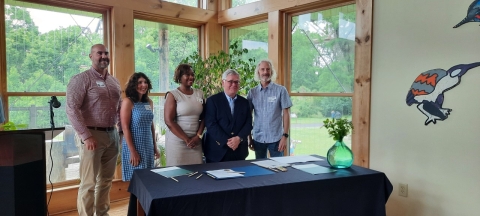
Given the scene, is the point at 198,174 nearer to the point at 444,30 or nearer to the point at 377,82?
the point at 377,82

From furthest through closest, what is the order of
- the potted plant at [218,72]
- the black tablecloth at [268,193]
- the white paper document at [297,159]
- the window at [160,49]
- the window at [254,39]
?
the window at [254,39]
the window at [160,49]
the potted plant at [218,72]
the white paper document at [297,159]
the black tablecloth at [268,193]

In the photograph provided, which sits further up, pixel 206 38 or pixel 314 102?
pixel 206 38

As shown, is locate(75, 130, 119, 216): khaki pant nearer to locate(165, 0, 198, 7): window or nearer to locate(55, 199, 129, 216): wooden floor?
locate(55, 199, 129, 216): wooden floor

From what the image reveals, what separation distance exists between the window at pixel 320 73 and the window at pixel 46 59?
225cm

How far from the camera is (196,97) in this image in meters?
2.68

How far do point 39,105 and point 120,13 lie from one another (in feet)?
4.21

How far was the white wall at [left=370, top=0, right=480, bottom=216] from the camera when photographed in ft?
8.21

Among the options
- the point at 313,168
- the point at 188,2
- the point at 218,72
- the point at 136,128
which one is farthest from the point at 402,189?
the point at 188,2

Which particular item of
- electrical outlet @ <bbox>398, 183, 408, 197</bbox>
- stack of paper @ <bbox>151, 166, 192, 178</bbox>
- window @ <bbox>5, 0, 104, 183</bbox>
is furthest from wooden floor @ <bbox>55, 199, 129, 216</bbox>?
electrical outlet @ <bbox>398, 183, 408, 197</bbox>

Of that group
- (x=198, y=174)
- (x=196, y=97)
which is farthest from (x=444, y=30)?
(x=198, y=174)

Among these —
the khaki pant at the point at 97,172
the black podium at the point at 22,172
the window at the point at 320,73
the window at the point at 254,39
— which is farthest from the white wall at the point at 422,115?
the black podium at the point at 22,172

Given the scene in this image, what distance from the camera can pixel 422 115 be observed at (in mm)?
2754

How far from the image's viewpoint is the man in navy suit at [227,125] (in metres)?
2.49

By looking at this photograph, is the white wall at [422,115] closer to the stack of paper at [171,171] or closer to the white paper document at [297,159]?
the white paper document at [297,159]
